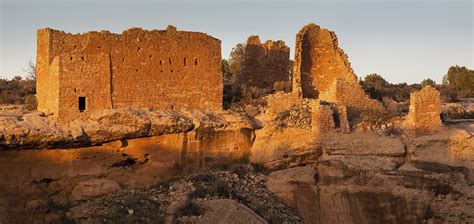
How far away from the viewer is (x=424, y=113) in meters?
21.4

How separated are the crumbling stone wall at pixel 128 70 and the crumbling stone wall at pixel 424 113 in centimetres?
542

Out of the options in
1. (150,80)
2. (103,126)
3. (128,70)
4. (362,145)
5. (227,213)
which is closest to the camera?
(227,213)

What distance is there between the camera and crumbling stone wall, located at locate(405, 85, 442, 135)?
21266mm

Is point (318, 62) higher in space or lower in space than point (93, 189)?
higher

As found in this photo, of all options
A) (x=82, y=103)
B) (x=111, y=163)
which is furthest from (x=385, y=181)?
(x=82, y=103)

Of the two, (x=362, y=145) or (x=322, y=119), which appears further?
(x=322, y=119)

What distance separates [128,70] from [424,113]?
809 centimetres

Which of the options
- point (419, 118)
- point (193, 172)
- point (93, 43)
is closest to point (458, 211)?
point (419, 118)

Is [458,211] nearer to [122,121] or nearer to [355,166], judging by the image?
[355,166]

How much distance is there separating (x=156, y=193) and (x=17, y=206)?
11.6 feet

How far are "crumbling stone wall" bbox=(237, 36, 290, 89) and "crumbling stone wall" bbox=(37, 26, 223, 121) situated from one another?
10.5 ft

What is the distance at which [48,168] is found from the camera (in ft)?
66.9

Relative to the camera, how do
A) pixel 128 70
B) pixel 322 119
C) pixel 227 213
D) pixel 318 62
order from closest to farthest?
pixel 227 213, pixel 322 119, pixel 128 70, pixel 318 62

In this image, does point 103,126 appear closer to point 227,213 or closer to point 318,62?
point 227,213
